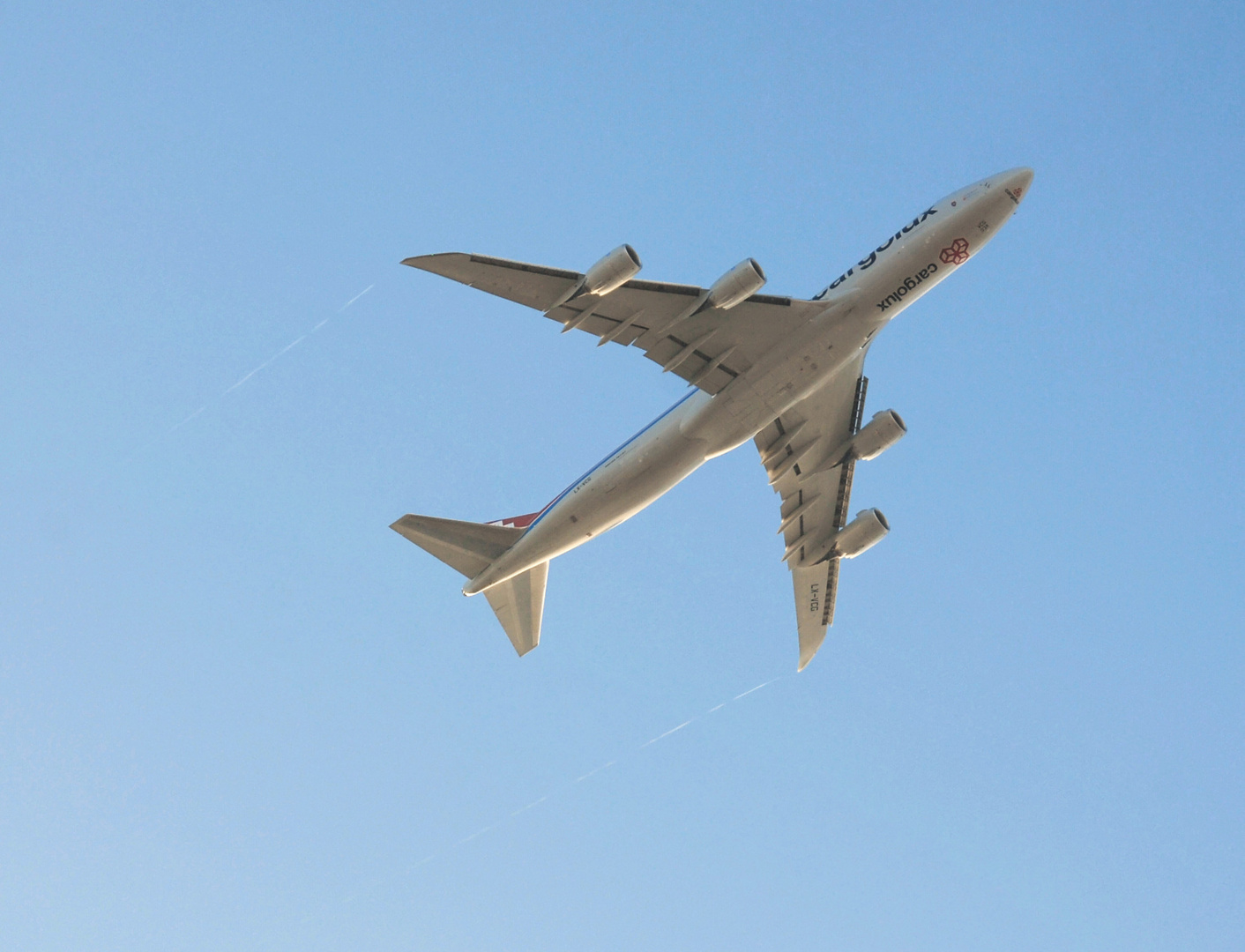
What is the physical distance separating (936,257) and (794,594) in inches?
679

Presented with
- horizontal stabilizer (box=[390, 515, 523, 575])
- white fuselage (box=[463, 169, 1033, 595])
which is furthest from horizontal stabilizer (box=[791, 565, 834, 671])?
horizontal stabilizer (box=[390, 515, 523, 575])

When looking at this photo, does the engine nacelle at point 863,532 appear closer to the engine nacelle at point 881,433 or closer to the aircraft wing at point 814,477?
the aircraft wing at point 814,477

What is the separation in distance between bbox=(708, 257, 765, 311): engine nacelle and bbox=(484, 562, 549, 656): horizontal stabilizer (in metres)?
13.5

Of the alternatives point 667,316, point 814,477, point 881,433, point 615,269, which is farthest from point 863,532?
point 615,269

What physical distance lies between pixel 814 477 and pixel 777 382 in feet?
27.6

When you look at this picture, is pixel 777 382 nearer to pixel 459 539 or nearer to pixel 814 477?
pixel 814 477

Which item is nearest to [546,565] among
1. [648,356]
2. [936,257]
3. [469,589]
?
[469,589]

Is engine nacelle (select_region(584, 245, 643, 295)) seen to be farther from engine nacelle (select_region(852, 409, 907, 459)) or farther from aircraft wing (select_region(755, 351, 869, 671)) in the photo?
engine nacelle (select_region(852, 409, 907, 459))

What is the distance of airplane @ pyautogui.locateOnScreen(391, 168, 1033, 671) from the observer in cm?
3512

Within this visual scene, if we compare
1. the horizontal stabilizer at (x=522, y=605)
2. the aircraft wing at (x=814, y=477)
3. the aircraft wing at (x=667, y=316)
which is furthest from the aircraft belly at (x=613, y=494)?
the aircraft wing at (x=814, y=477)

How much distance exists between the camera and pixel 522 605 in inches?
1736

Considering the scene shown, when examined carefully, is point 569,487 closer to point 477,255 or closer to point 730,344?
point 730,344

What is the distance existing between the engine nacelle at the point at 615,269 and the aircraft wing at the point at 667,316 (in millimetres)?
1146

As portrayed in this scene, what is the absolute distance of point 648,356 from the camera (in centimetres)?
3900
